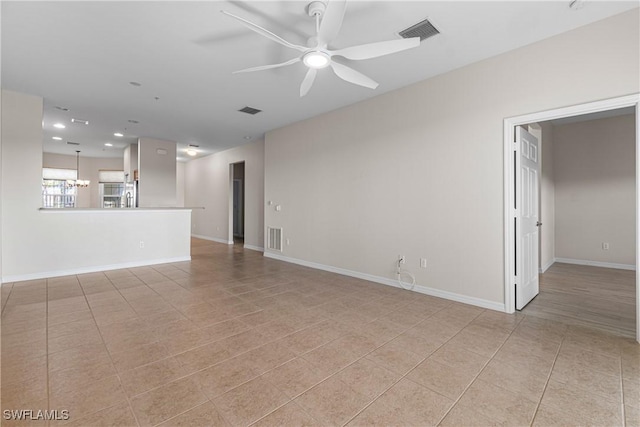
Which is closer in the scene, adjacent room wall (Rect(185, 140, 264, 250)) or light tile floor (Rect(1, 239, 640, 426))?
light tile floor (Rect(1, 239, 640, 426))

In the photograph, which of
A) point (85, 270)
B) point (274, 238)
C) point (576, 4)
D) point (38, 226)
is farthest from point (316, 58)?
point (85, 270)

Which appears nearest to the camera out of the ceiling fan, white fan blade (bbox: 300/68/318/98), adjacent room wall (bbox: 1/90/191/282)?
the ceiling fan

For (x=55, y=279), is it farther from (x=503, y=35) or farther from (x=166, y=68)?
(x=503, y=35)

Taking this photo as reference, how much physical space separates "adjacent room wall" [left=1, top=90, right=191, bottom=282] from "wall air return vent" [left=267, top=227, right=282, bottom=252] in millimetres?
2489

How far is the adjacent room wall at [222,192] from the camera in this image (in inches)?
294

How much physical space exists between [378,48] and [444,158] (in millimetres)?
1817

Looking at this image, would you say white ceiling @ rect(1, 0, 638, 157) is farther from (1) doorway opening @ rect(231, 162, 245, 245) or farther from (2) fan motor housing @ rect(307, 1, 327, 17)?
(1) doorway opening @ rect(231, 162, 245, 245)

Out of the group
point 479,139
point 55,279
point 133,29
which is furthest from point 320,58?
point 55,279

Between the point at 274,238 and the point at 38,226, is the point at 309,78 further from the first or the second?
the point at 38,226

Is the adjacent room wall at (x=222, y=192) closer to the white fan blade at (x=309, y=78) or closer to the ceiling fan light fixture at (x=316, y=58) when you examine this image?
the white fan blade at (x=309, y=78)

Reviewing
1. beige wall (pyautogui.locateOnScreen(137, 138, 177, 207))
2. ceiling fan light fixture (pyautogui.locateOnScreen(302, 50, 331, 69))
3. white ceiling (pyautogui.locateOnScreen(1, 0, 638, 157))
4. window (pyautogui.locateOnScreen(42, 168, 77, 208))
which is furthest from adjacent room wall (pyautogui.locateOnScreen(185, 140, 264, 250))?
ceiling fan light fixture (pyautogui.locateOnScreen(302, 50, 331, 69))

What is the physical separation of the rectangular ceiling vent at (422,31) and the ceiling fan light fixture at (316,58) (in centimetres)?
90

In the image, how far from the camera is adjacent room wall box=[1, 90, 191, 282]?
421 centimetres

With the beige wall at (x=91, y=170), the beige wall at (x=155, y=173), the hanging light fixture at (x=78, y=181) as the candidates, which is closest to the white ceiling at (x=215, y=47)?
the beige wall at (x=155, y=173)
